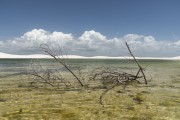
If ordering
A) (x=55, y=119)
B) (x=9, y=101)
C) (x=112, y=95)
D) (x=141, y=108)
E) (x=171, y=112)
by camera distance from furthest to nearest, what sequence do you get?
(x=112, y=95) → (x=9, y=101) → (x=141, y=108) → (x=171, y=112) → (x=55, y=119)

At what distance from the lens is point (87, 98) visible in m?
13.4

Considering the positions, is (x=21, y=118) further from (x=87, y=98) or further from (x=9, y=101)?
(x=87, y=98)

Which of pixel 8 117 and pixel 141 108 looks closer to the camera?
pixel 8 117

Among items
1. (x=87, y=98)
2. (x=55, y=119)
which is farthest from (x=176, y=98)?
(x=55, y=119)

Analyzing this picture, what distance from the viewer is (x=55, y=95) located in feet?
47.3

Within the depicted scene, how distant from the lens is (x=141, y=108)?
1105cm

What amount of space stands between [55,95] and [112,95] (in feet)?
10.5

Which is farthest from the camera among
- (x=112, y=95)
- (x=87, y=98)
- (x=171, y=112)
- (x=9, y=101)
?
(x=112, y=95)

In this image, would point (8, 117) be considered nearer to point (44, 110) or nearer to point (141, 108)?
point (44, 110)

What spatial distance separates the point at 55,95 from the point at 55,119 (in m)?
5.12

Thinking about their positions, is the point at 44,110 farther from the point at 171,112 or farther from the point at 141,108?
the point at 171,112

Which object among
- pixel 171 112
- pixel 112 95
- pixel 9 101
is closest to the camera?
pixel 171 112

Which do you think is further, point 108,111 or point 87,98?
point 87,98

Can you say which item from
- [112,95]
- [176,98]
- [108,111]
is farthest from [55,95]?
[176,98]
